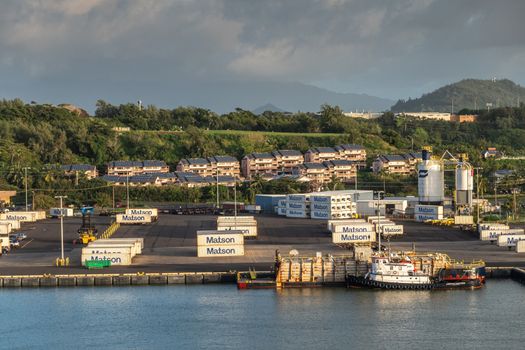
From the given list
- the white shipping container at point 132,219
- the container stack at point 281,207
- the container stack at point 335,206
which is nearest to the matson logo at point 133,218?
the white shipping container at point 132,219

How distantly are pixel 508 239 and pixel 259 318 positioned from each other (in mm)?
30944

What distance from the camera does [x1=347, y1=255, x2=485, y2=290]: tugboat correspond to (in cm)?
6341

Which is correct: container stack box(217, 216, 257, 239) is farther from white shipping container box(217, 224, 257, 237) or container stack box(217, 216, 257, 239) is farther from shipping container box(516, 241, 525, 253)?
shipping container box(516, 241, 525, 253)

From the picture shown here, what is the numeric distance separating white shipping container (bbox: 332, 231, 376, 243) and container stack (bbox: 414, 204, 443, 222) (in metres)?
22.2

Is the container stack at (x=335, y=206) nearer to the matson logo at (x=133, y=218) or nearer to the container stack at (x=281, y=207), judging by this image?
the container stack at (x=281, y=207)

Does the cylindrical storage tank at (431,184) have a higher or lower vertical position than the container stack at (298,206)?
higher

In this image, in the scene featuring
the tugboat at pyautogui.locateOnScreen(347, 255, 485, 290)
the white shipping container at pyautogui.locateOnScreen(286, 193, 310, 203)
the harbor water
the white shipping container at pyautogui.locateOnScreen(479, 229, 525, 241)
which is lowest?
the harbor water

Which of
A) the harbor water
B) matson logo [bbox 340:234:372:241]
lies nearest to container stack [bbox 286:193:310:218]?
matson logo [bbox 340:234:372:241]

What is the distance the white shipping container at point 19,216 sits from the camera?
103 meters

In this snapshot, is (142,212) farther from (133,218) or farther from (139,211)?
(133,218)

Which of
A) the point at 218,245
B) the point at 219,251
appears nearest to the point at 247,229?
the point at 219,251

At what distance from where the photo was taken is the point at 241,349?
49188mm

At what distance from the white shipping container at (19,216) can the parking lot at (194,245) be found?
1.53 metres

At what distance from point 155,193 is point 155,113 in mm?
59283
